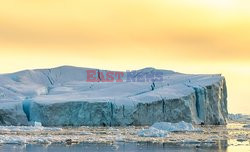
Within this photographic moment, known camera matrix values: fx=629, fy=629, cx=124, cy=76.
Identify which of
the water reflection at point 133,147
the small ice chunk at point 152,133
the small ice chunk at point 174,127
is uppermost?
the small ice chunk at point 174,127

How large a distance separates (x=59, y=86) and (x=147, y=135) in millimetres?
19399

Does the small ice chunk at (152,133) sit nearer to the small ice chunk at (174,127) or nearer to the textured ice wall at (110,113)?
the small ice chunk at (174,127)

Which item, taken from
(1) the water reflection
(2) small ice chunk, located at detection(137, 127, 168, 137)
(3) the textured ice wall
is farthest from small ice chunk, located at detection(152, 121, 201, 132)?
(1) the water reflection

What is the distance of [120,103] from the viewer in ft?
114

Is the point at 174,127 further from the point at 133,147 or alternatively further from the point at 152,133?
the point at 133,147

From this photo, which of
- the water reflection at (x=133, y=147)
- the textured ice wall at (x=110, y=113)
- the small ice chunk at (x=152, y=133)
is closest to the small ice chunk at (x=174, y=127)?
the small ice chunk at (x=152, y=133)

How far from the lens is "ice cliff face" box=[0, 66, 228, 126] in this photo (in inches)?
1364

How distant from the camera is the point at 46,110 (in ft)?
114

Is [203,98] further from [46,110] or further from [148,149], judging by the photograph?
[148,149]

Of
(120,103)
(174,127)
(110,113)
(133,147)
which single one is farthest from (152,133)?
(110,113)

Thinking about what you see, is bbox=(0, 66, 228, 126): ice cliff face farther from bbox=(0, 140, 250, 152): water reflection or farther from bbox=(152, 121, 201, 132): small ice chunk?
bbox=(0, 140, 250, 152): water reflection

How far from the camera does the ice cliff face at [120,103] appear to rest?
34.7 metres

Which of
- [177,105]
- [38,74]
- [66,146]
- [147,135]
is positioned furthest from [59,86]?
[66,146]

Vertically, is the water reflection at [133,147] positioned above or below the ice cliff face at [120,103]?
below
